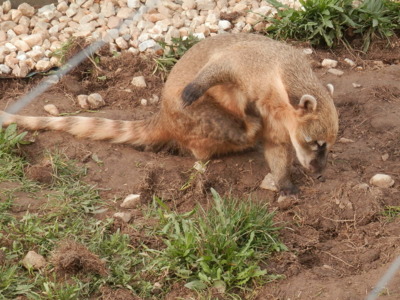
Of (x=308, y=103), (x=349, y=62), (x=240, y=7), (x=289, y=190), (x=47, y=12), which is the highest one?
(x=308, y=103)

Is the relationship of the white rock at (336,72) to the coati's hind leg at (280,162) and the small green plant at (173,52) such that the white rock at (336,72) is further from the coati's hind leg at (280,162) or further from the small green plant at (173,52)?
the coati's hind leg at (280,162)

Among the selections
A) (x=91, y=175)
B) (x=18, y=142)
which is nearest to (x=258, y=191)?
(x=91, y=175)

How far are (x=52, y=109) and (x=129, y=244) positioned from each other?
92.9 inches

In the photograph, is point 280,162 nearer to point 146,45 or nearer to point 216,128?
point 216,128

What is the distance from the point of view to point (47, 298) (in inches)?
182

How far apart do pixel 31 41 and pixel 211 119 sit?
Result: 2726 millimetres

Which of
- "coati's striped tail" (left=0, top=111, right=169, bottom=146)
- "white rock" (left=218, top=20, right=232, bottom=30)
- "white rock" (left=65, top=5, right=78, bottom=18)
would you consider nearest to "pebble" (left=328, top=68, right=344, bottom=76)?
"white rock" (left=218, top=20, right=232, bottom=30)

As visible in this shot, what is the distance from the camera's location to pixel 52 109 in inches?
280

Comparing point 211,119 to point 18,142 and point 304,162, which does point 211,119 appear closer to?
point 304,162

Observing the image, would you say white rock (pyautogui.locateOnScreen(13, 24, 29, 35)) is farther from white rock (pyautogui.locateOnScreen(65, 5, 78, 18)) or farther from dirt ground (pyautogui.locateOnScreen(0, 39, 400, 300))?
dirt ground (pyautogui.locateOnScreen(0, 39, 400, 300))

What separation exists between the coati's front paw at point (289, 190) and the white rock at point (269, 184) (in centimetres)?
9

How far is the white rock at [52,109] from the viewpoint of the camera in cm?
710

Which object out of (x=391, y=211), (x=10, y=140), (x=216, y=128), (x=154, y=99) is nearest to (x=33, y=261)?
(x=10, y=140)

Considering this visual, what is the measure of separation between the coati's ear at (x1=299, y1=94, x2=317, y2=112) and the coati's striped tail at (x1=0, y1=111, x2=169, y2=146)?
150cm
